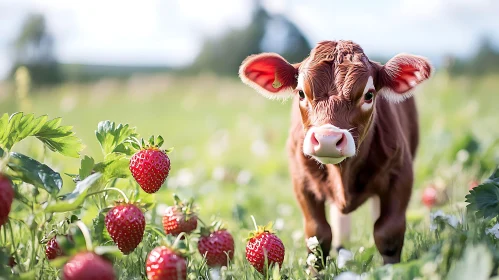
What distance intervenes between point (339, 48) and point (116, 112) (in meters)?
16.6

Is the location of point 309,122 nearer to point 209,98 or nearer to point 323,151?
point 323,151

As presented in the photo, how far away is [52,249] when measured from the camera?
2385 mm

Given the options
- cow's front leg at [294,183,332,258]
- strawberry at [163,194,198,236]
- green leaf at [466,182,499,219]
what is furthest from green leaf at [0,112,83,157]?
green leaf at [466,182,499,219]

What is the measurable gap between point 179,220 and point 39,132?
739 mm

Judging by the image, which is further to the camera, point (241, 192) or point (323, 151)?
point (241, 192)

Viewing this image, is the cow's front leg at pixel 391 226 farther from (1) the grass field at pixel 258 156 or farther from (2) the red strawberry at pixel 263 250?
(2) the red strawberry at pixel 263 250

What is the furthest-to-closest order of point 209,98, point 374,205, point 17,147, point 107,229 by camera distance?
point 209,98 < point 17,147 < point 374,205 < point 107,229

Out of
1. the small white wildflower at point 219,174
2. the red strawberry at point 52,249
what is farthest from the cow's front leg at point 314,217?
the small white wildflower at point 219,174

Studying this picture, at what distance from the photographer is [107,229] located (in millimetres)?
2332

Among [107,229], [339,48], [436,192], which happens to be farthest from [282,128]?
[107,229]

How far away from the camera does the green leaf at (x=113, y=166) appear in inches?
97.7

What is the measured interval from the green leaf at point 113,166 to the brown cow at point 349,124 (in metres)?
0.81

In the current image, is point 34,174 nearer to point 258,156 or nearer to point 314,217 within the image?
point 314,217

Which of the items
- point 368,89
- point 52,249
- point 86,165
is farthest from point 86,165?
point 368,89
